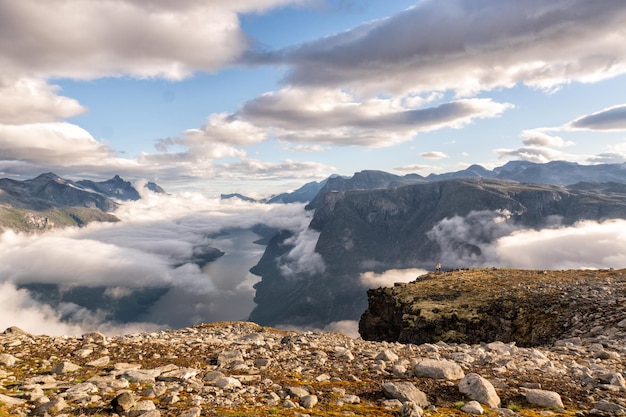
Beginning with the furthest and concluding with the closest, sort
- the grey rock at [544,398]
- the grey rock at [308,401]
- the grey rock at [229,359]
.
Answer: the grey rock at [229,359] < the grey rock at [544,398] < the grey rock at [308,401]

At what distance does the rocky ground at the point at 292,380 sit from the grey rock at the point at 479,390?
0.12 ft

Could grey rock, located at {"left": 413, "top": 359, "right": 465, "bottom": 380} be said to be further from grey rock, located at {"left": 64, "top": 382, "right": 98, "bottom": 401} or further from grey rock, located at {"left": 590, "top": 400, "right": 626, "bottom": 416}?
grey rock, located at {"left": 64, "top": 382, "right": 98, "bottom": 401}

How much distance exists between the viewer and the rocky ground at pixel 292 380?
36.0ft

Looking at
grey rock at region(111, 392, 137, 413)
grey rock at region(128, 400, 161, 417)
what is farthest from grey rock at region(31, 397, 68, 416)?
grey rock at region(128, 400, 161, 417)

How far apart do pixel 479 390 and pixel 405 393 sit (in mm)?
2701

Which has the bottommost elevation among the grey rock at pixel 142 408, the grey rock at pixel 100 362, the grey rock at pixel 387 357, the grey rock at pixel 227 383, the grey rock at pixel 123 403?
the grey rock at pixel 387 357

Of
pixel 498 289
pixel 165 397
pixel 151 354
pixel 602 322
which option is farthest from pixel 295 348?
pixel 498 289

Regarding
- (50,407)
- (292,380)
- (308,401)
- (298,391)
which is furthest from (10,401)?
(292,380)

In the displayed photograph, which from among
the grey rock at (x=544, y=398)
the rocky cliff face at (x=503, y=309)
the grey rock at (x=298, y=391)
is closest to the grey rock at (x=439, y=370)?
the grey rock at (x=544, y=398)

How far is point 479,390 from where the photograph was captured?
40.1ft

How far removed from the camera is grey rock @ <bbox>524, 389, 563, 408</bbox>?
1179 centimetres

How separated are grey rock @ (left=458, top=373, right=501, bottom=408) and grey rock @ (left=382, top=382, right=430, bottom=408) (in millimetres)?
1674

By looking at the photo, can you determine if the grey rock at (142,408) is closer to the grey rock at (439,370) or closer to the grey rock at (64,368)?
the grey rock at (64,368)

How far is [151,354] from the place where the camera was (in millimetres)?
18156
